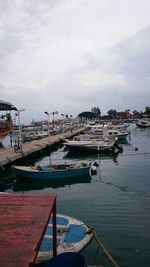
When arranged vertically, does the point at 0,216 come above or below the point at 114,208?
above

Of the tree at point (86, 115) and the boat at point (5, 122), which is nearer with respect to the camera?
the boat at point (5, 122)

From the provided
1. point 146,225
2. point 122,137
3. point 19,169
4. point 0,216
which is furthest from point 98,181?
point 122,137

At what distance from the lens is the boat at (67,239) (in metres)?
9.65

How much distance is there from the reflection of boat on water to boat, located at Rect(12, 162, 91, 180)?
0.30 m

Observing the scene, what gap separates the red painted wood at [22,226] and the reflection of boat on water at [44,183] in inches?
547

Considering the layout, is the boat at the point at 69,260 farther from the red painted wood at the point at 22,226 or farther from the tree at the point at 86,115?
the tree at the point at 86,115

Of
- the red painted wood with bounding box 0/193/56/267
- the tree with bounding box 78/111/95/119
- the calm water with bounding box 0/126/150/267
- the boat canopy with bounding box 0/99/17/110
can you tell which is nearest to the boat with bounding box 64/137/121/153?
the boat canopy with bounding box 0/99/17/110

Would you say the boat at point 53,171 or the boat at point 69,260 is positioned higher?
the boat at point 69,260

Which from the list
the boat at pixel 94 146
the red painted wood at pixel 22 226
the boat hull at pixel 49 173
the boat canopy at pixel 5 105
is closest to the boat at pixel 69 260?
the red painted wood at pixel 22 226

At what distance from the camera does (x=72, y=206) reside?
16500 mm

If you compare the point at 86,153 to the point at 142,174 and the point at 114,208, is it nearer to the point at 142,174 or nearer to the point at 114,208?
the point at 142,174

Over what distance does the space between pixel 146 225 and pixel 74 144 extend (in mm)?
27069

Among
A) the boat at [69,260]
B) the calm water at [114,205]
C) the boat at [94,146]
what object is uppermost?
the boat at [69,260]

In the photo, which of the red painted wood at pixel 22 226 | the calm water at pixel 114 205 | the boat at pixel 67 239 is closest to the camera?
the red painted wood at pixel 22 226
